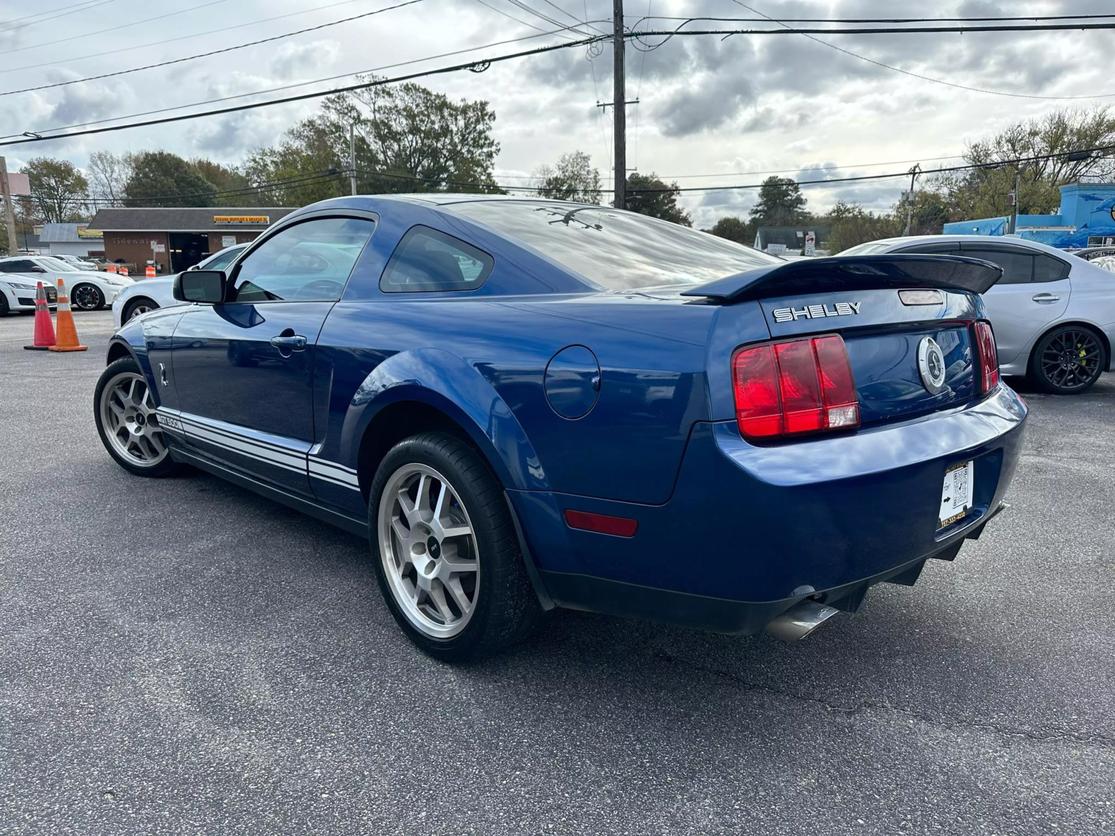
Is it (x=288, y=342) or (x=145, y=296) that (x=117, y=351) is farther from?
(x=145, y=296)

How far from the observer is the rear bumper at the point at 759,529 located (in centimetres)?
182

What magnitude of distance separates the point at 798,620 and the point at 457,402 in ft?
3.63

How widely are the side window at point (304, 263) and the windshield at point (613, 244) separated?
50 cm

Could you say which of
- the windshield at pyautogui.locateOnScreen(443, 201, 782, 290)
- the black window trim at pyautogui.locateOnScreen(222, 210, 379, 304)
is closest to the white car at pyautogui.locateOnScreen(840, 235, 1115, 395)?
the windshield at pyautogui.locateOnScreen(443, 201, 782, 290)

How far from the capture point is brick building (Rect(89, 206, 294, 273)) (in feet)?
181

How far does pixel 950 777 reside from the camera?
1.97m

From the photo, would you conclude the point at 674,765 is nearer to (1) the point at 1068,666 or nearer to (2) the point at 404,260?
(1) the point at 1068,666

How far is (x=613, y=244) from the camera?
9.41 ft

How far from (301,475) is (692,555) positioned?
178 centimetres

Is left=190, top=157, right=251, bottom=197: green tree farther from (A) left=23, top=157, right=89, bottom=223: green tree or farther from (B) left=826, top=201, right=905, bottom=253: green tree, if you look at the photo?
(B) left=826, top=201, right=905, bottom=253: green tree

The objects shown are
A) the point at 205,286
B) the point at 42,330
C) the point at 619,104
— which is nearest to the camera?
the point at 205,286

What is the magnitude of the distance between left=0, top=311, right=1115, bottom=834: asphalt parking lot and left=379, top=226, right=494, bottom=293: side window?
1202 mm

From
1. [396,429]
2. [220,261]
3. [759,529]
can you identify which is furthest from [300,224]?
[220,261]

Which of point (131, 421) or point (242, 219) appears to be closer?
point (131, 421)
